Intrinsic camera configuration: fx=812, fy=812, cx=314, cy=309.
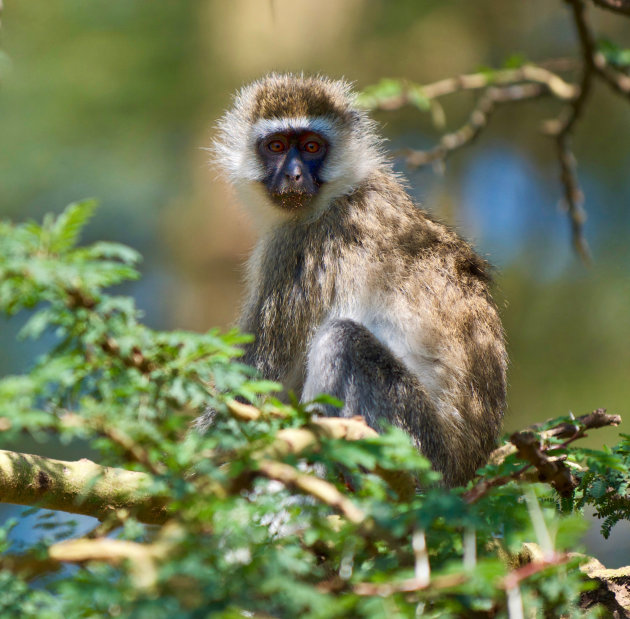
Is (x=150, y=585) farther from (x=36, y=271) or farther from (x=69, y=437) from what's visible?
(x=36, y=271)

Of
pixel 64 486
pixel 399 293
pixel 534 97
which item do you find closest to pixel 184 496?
pixel 64 486

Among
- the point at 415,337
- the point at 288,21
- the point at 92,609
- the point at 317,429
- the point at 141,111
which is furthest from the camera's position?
the point at 141,111

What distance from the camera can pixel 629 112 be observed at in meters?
12.9

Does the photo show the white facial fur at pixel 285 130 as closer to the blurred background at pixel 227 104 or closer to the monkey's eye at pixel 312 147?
the monkey's eye at pixel 312 147

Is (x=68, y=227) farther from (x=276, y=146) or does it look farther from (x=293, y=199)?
(x=276, y=146)

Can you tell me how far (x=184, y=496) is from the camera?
1586 millimetres

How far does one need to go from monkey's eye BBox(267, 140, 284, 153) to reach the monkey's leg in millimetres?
1744

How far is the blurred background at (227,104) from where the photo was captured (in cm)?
995

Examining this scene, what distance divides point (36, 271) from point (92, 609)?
698 millimetres

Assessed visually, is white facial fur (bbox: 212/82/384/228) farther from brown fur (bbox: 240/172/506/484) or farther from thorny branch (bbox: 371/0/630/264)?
thorny branch (bbox: 371/0/630/264)

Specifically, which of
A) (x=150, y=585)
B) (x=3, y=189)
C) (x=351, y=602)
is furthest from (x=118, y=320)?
(x=3, y=189)

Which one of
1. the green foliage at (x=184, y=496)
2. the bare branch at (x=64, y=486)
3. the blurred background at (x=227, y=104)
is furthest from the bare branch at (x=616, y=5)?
the blurred background at (x=227, y=104)

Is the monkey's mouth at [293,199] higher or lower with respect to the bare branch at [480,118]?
lower

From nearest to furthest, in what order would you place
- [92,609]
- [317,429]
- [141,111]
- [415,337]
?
1. [92,609]
2. [317,429]
3. [415,337]
4. [141,111]
